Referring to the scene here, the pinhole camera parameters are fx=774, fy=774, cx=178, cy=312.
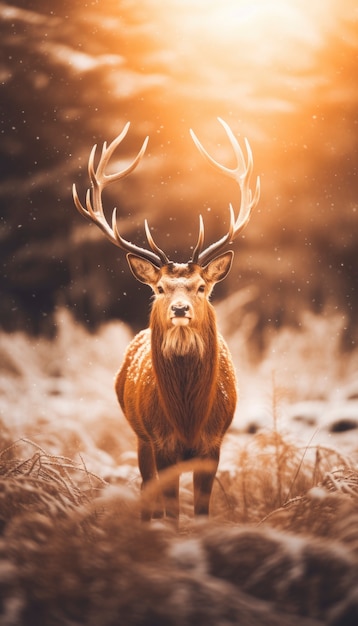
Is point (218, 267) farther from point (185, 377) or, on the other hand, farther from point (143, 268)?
point (185, 377)

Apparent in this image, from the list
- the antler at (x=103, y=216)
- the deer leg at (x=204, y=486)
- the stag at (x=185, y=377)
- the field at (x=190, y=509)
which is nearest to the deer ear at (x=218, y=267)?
the stag at (x=185, y=377)

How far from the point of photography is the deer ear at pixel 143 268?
2162mm

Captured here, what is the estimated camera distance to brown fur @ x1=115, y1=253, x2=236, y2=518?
208cm

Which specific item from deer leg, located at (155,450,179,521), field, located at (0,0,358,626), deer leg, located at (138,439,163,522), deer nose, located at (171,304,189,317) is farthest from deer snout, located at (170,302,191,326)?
field, located at (0,0,358,626)

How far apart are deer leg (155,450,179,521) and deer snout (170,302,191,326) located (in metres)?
0.38

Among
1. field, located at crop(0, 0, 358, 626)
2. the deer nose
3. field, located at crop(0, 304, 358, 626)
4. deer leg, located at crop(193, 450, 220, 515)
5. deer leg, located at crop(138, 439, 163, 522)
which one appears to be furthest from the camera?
field, located at crop(0, 0, 358, 626)

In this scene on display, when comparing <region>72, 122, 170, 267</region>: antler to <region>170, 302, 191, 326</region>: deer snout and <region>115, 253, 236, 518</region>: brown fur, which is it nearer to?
<region>115, 253, 236, 518</region>: brown fur

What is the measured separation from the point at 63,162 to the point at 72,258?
338 mm

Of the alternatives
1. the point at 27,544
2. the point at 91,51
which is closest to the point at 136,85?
the point at 91,51

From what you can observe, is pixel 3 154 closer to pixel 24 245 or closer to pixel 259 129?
pixel 24 245

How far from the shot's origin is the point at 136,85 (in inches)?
107

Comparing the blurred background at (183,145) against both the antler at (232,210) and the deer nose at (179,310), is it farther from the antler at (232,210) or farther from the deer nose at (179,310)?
the deer nose at (179,310)

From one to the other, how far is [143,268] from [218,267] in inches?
8.3

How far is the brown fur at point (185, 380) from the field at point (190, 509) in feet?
0.64
